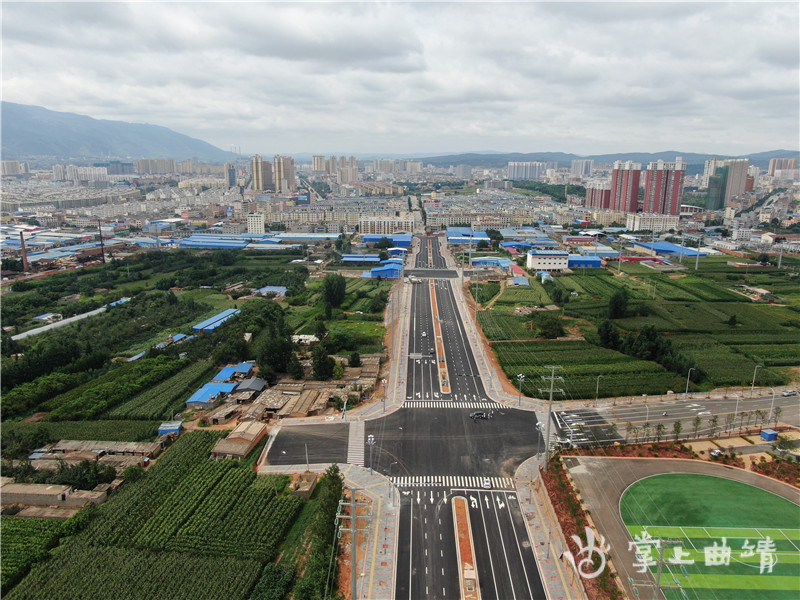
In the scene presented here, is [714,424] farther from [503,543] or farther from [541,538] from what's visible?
[503,543]

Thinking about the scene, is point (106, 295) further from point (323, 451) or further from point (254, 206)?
point (254, 206)

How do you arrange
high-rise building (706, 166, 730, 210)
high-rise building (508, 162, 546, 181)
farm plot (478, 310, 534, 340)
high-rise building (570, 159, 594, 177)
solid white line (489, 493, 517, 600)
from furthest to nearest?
1. high-rise building (570, 159, 594, 177)
2. high-rise building (508, 162, 546, 181)
3. high-rise building (706, 166, 730, 210)
4. farm plot (478, 310, 534, 340)
5. solid white line (489, 493, 517, 600)

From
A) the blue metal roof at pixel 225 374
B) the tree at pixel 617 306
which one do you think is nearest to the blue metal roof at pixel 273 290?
the blue metal roof at pixel 225 374

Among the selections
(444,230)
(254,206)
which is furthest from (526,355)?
(254,206)

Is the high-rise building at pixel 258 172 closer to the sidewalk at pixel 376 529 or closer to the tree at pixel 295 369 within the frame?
the tree at pixel 295 369

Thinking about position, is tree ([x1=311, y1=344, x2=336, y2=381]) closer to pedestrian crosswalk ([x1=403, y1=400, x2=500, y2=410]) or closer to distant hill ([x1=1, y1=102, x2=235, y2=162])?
pedestrian crosswalk ([x1=403, y1=400, x2=500, y2=410])

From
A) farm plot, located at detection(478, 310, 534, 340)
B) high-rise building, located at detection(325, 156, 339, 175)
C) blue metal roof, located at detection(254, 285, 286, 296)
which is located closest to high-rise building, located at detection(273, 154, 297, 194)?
high-rise building, located at detection(325, 156, 339, 175)
